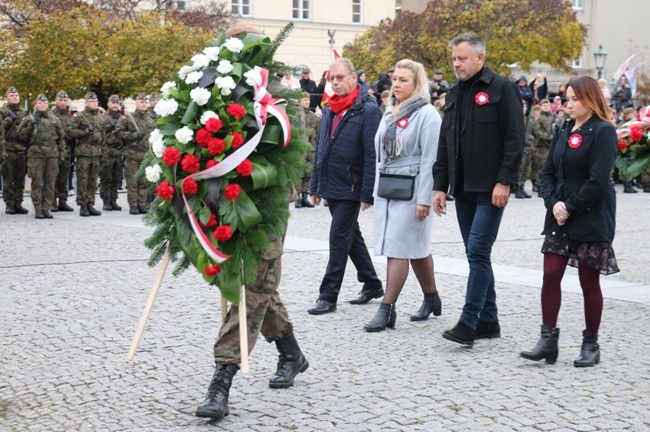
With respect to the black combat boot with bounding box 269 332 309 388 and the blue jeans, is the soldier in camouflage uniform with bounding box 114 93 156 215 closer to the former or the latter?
the blue jeans

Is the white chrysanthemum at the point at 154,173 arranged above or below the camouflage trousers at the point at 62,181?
above

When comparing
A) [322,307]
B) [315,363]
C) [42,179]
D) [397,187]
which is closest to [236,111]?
[315,363]

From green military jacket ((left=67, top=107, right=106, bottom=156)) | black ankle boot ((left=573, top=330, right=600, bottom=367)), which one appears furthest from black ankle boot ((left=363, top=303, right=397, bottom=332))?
green military jacket ((left=67, top=107, right=106, bottom=156))

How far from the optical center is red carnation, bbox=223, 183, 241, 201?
5664 millimetres

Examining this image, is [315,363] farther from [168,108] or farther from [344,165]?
[344,165]

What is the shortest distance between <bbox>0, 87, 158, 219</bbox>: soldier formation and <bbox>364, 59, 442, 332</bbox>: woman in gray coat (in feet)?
34.6

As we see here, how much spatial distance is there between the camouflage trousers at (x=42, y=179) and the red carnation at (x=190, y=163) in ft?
41.6

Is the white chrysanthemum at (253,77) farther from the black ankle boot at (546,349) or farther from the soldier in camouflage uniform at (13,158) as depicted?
the soldier in camouflage uniform at (13,158)

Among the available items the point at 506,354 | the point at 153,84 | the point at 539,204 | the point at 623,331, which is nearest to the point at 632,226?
the point at 539,204

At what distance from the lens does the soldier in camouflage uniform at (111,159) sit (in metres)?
19.0

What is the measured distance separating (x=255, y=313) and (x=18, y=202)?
1347 cm

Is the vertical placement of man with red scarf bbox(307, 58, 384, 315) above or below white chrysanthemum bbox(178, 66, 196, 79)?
below

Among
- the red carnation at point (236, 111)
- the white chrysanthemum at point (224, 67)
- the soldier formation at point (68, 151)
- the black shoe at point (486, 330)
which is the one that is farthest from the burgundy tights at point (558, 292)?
the soldier formation at point (68, 151)

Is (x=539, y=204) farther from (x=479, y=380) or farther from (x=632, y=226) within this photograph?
(x=479, y=380)
